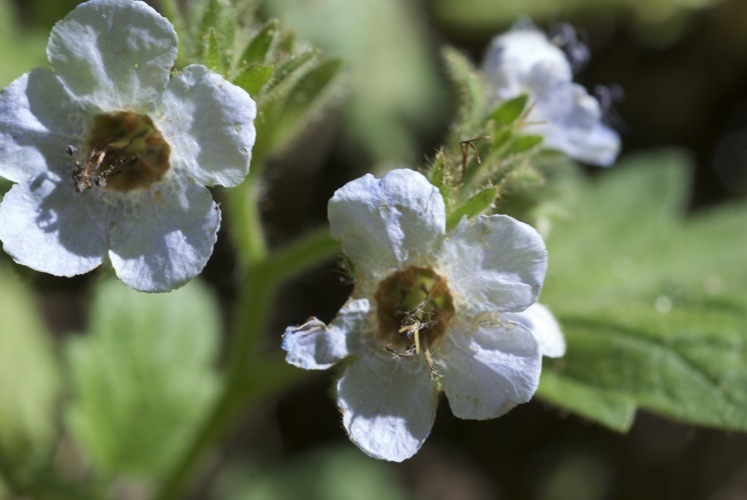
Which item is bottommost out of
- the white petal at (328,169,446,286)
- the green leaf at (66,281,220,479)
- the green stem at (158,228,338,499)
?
the green leaf at (66,281,220,479)

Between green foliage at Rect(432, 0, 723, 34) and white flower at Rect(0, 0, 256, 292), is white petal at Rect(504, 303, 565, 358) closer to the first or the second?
white flower at Rect(0, 0, 256, 292)

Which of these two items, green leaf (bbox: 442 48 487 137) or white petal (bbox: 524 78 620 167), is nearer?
green leaf (bbox: 442 48 487 137)

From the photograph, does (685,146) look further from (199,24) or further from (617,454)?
(199,24)

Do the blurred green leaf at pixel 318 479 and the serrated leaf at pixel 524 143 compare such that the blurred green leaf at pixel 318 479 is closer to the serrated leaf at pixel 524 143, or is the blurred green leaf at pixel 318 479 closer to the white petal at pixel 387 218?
the serrated leaf at pixel 524 143

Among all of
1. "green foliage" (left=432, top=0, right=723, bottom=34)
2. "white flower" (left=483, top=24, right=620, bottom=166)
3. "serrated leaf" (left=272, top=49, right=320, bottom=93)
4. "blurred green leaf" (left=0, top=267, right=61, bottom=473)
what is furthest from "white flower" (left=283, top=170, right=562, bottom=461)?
"green foliage" (left=432, top=0, right=723, bottom=34)

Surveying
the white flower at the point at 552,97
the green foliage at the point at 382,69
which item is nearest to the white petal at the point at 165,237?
the white flower at the point at 552,97

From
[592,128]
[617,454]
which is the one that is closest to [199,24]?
[592,128]
